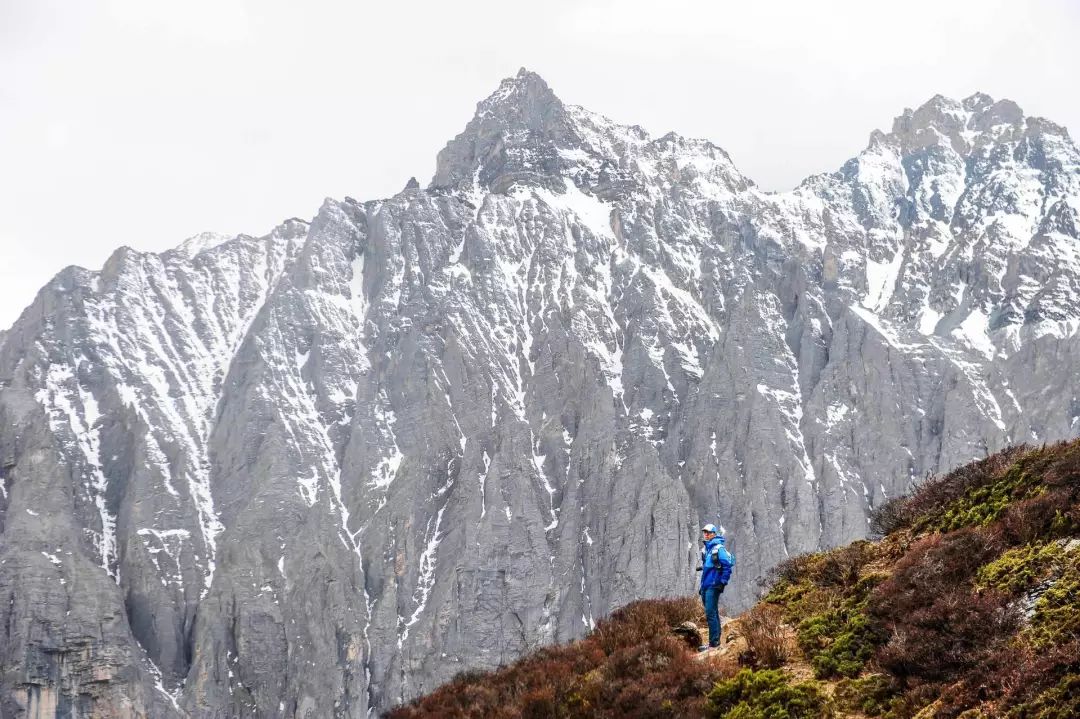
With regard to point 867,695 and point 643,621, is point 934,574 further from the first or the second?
point 643,621

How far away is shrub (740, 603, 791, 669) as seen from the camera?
16.7 m

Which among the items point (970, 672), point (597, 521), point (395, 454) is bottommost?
point (970, 672)

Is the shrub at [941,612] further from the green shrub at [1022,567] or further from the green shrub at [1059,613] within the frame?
the green shrub at [1059,613]

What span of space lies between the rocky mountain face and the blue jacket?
124 metres

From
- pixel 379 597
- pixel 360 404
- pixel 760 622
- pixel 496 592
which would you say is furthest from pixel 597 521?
pixel 760 622

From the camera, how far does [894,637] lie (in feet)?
49.2

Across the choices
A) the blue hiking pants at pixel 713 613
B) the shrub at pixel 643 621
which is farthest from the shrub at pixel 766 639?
the shrub at pixel 643 621

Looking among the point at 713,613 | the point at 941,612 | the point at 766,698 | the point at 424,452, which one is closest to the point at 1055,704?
the point at 941,612

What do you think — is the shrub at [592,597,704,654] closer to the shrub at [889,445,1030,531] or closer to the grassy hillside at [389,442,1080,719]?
the grassy hillside at [389,442,1080,719]

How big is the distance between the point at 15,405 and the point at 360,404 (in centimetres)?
5088

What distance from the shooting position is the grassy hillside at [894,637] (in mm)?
13469

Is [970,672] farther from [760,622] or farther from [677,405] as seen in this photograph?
[677,405]

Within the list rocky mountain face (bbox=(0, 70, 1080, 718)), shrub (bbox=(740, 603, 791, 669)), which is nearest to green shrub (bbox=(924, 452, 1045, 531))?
shrub (bbox=(740, 603, 791, 669))

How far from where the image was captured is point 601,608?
150 metres
